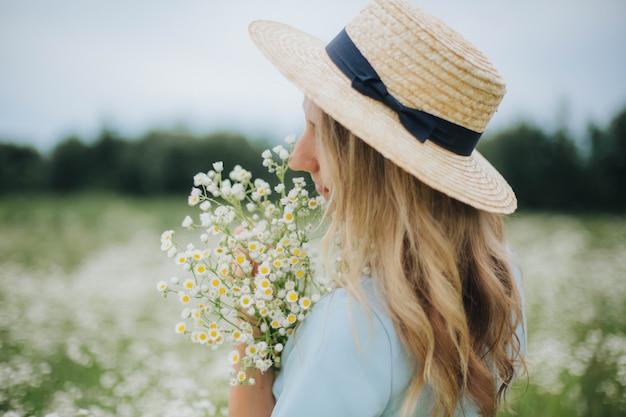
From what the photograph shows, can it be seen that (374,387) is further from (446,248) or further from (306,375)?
(446,248)

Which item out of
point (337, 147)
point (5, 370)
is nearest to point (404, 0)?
point (337, 147)

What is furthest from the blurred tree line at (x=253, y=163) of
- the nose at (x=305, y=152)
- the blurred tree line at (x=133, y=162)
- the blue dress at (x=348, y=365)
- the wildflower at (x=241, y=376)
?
the blue dress at (x=348, y=365)

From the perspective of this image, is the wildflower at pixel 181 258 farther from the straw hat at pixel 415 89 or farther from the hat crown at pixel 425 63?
the hat crown at pixel 425 63

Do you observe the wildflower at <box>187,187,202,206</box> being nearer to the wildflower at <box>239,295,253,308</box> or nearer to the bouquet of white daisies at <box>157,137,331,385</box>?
the bouquet of white daisies at <box>157,137,331,385</box>

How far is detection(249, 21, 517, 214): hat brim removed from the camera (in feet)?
3.94

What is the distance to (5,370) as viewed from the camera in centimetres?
280

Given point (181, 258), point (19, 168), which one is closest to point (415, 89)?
point (181, 258)

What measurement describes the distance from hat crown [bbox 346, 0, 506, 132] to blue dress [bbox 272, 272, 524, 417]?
22.7 inches

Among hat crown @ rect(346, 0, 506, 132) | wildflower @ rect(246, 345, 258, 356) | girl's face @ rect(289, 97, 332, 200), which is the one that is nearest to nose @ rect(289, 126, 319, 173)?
girl's face @ rect(289, 97, 332, 200)

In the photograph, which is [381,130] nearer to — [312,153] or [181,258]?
[312,153]

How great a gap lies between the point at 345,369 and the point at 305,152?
25.9 inches

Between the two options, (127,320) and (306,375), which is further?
(127,320)

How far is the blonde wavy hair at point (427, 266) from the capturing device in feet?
3.85

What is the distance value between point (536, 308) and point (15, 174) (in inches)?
278
